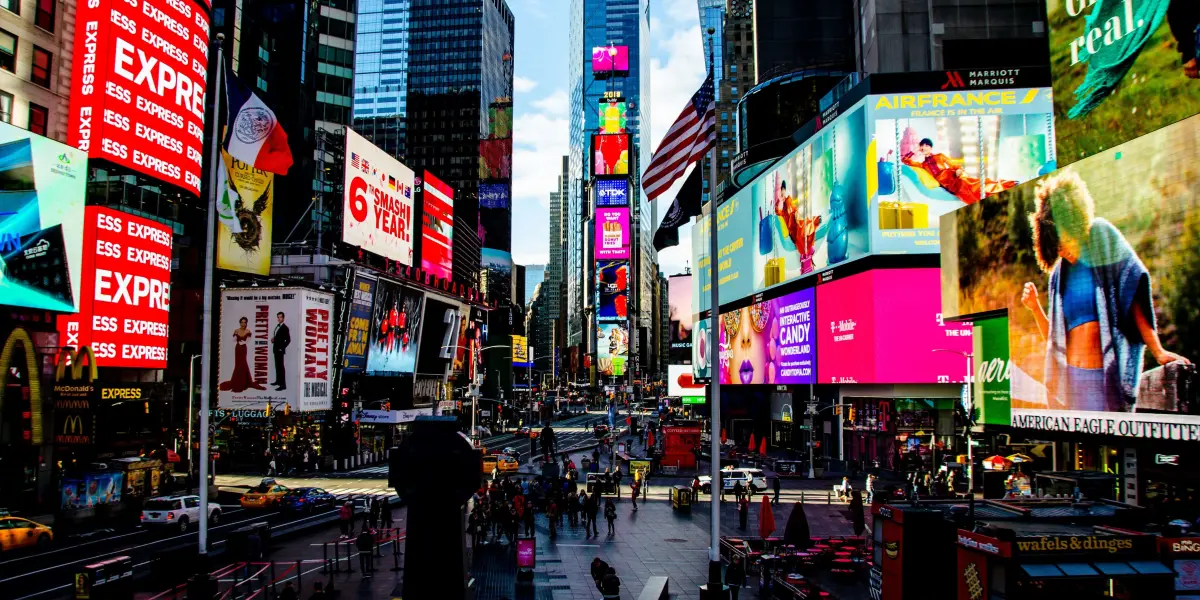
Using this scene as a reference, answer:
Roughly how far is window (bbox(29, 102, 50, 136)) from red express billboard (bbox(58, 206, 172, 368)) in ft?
13.4

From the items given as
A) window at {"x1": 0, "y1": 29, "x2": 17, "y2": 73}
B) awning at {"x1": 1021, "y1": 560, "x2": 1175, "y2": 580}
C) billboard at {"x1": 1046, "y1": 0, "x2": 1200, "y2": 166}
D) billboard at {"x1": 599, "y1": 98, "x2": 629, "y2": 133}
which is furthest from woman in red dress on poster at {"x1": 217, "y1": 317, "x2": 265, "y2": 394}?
billboard at {"x1": 599, "y1": 98, "x2": 629, "y2": 133}

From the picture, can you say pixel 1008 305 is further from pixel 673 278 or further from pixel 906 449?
pixel 673 278

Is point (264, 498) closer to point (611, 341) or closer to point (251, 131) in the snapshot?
point (251, 131)

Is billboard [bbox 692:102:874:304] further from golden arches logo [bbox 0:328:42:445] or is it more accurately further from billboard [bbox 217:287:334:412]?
golden arches logo [bbox 0:328:42:445]

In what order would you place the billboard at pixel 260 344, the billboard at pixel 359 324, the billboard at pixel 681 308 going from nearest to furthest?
1. the billboard at pixel 260 344
2. the billboard at pixel 359 324
3. the billboard at pixel 681 308

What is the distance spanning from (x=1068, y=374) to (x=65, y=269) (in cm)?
4094

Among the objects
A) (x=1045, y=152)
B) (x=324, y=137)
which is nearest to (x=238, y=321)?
(x=324, y=137)

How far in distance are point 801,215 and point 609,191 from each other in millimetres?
118640

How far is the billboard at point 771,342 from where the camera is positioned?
71.6m

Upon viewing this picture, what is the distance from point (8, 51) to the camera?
36594 millimetres

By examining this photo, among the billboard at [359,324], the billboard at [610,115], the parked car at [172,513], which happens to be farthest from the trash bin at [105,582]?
the billboard at [610,115]

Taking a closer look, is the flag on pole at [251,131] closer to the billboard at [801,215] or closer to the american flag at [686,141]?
the american flag at [686,141]

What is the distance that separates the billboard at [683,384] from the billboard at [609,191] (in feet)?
260

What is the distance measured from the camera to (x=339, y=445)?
217 feet
